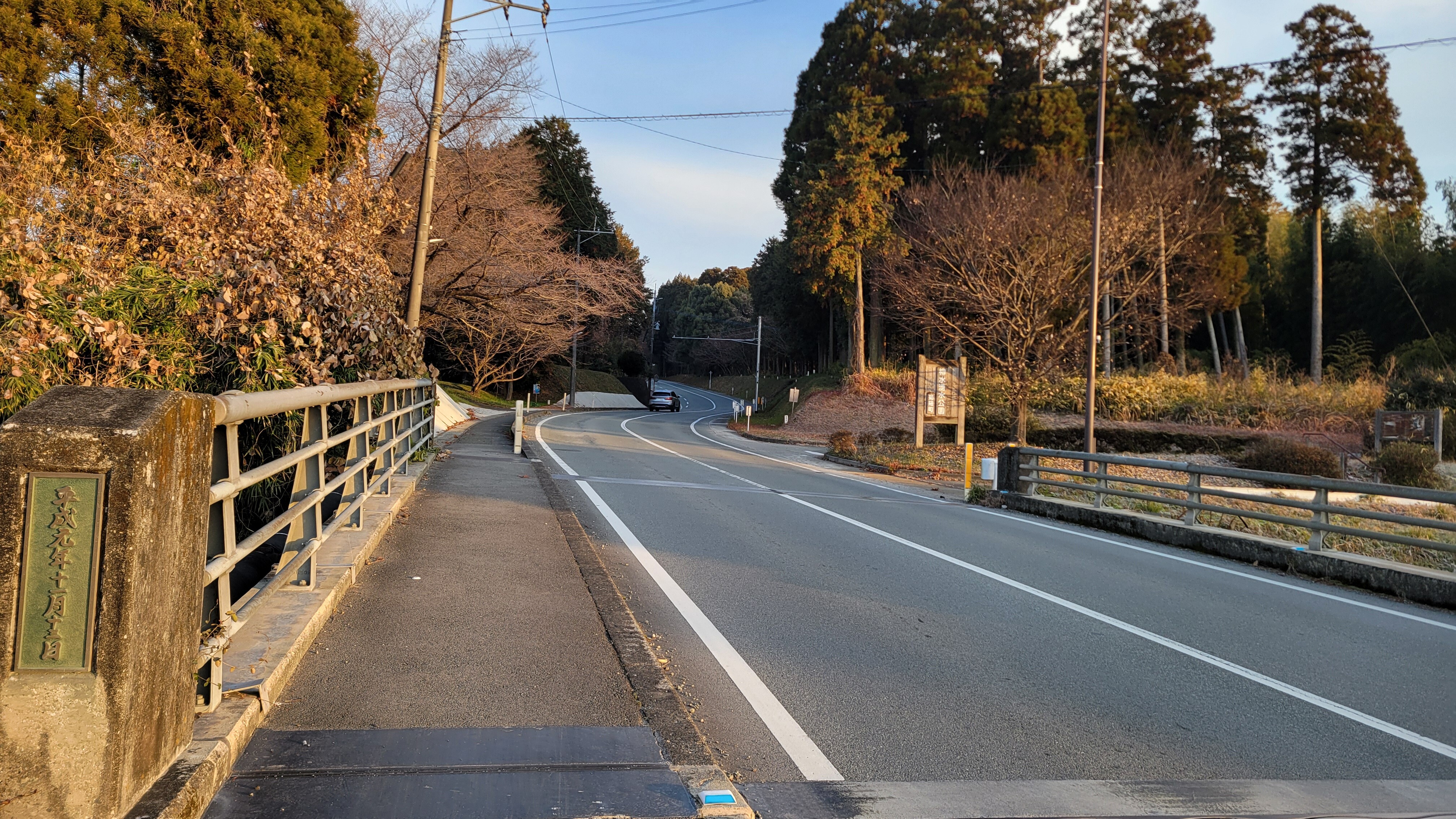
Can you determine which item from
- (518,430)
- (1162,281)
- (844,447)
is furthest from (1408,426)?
(518,430)

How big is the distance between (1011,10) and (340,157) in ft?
116

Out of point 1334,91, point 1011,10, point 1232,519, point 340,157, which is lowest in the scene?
point 1232,519

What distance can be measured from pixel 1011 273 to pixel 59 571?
83.1ft

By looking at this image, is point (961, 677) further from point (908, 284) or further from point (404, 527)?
point (908, 284)

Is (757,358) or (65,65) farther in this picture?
(757,358)

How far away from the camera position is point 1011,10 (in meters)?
44.7

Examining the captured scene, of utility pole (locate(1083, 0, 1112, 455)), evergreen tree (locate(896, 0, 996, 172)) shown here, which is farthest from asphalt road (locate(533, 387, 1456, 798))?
evergreen tree (locate(896, 0, 996, 172))

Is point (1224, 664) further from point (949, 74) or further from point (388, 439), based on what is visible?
point (949, 74)

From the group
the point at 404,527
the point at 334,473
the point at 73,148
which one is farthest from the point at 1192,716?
the point at 73,148

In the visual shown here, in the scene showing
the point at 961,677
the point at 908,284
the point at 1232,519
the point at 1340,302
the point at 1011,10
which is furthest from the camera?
the point at 1340,302

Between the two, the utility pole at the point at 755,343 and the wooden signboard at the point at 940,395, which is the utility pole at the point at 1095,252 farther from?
the utility pole at the point at 755,343

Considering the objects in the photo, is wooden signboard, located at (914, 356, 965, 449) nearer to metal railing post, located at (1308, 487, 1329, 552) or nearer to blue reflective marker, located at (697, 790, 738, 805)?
metal railing post, located at (1308, 487, 1329, 552)

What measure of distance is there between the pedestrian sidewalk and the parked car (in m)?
57.1

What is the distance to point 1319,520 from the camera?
9.92 m
